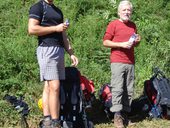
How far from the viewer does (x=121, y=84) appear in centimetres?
585

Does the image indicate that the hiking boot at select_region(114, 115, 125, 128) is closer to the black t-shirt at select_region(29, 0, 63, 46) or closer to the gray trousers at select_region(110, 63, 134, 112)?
the gray trousers at select_region(110, 63, 134, 112)

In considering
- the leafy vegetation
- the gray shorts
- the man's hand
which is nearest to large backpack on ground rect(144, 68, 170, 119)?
the leafy vegetation

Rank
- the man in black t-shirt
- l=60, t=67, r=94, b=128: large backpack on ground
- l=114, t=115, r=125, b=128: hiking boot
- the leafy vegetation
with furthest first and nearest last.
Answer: the leafy vegetation, l=114, t=115, r=125, b=128: hiking boot, l=60, t=67, r=94, b=128: large backpack on ground, the man in black t-shirt

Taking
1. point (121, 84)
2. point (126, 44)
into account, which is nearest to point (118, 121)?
point (121, 84)

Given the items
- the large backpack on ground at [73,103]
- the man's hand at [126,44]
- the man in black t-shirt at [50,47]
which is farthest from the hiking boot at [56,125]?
the man's hand at [126,44]

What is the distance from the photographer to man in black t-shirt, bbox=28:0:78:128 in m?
4.90

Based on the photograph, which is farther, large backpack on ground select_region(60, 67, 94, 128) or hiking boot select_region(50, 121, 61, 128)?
large backpack on ground select_region(60, 67, 94, 128)

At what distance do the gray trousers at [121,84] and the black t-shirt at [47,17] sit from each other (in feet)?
3.59

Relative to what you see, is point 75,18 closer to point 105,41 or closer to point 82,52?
point 82,52

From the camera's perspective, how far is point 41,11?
4.93 metres

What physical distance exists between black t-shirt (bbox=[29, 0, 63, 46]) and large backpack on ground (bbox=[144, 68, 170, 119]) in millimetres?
1928

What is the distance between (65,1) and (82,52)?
190 centimetres

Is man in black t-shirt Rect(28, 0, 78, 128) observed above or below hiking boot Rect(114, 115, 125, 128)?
above

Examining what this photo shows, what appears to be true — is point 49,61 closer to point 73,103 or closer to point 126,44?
point 73,103
